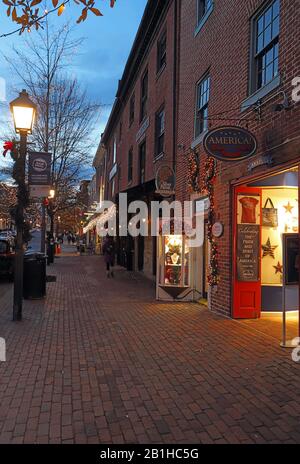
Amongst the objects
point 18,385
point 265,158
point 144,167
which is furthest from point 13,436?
point 144,167

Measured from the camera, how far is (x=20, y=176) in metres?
8.32

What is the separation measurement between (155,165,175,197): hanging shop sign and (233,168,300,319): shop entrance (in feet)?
12.9

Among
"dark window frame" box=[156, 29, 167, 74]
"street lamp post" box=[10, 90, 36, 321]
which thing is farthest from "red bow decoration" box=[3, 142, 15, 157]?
"dark window frame" box=[156, 29, 167, 74]

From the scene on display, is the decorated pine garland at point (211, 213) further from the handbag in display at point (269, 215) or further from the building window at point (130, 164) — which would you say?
the building window at point (130, 164)

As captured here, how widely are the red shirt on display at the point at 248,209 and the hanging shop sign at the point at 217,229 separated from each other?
1.74 ft

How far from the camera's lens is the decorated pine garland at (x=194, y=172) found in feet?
34.2

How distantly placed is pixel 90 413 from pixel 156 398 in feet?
2.49

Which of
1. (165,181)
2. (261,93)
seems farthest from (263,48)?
(165,181)

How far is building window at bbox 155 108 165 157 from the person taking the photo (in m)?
15.1

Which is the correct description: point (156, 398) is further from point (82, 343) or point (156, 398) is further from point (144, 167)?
point (144, 167)

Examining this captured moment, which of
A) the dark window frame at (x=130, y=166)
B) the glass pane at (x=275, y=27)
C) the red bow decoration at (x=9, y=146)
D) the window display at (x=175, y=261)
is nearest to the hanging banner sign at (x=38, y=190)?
the red bow decoration at (x=9, y=146)

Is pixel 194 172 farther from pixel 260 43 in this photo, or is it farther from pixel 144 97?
pixel 144 97

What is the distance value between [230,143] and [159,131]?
905 centimetres
